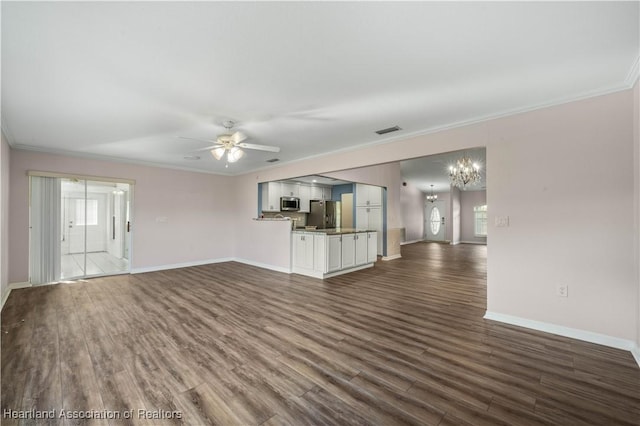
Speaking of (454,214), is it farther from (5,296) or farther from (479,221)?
(5,296)

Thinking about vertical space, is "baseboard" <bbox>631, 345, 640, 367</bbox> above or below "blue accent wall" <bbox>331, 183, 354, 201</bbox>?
below

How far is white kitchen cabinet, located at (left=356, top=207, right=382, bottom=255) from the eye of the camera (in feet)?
26.8

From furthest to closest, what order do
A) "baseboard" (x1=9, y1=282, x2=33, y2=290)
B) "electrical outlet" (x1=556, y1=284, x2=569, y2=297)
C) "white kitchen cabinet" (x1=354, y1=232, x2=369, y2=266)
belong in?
"white kitchen cabinet" (x1=354, y1=232, x2=369, y2=266)
"baseboard" (x1=9, y1=282, x2=33, y2=290)
"electrical outlet" (x1=556, y1=284, x2=569, y2=297)

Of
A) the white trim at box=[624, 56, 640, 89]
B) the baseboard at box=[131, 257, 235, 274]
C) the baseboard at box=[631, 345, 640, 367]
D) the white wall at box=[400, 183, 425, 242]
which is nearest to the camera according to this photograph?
the white trim at box=[624, 56, 640, 89]

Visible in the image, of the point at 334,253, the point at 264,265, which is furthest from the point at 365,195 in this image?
the point at 264,265

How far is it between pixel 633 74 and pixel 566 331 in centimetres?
253

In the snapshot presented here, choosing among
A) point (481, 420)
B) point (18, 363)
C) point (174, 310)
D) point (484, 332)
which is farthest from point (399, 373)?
point (18, 363)

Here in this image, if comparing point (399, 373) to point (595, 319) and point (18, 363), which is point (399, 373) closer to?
point (595, 319)

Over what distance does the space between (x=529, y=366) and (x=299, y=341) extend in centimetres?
206

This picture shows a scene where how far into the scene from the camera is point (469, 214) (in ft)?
43.3

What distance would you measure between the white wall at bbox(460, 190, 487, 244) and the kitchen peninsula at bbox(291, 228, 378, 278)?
9.26 metres

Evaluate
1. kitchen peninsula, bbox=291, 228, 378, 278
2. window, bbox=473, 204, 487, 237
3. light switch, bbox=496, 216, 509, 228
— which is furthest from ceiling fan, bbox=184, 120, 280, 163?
window, bbox=473, 204, 487, 237

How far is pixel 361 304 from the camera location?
12.6ft

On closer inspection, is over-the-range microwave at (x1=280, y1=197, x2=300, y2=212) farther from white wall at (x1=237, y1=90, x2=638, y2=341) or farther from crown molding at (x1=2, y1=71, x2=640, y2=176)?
white wall at (x1=237, y1=90, x2=638, y2=341)
